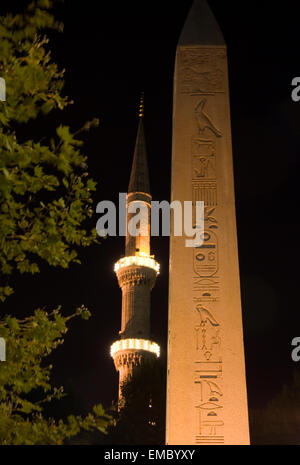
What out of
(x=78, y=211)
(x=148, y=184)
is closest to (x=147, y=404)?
(x=148, y=184)

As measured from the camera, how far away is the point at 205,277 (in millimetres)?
8320

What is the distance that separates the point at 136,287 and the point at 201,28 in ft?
100.0

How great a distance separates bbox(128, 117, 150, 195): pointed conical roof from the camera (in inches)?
1713

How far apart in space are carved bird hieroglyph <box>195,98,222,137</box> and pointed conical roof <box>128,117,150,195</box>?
33.5 metres

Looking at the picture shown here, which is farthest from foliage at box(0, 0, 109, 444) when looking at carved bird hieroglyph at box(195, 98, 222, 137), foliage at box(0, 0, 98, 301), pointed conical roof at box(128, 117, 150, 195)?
pointed conical roof at box(128, 117, 150, 195)

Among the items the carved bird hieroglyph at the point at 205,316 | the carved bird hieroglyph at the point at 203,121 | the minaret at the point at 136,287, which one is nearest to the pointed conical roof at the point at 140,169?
the minaret at the point at 136,287

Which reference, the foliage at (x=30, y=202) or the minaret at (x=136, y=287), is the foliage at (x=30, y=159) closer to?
the foliage at (x=30, y=202)

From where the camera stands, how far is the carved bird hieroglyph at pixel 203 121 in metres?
9.41

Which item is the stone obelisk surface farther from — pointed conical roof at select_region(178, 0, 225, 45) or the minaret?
the minaret

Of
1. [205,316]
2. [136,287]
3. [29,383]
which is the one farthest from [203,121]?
[136,287]

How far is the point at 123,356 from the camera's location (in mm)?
38031

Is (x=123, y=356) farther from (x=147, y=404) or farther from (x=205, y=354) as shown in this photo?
(x=205, y=354)
